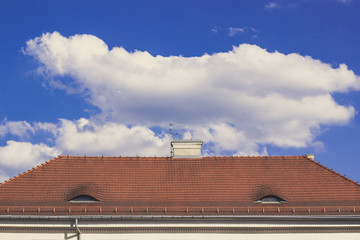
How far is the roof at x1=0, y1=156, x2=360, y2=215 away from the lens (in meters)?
23.0

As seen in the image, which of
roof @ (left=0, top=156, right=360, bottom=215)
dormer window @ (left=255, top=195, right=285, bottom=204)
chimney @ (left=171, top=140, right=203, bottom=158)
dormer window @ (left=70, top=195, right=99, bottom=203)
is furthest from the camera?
chimney @ (left=171, top=140, right=203, bottom=158)

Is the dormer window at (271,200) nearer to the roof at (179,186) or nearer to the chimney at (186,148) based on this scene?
the roof at (179,186)

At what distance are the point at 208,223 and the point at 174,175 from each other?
14.6 feet

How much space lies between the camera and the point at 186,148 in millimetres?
28906

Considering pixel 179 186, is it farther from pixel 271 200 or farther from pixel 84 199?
pixel 84 199

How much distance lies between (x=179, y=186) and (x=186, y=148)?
4.31 metres

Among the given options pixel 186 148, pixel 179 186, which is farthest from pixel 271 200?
pixel 186 148

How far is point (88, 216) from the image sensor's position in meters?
22.1

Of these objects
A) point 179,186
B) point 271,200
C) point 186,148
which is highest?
point 186,148

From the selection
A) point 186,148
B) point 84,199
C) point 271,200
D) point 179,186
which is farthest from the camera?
point 186,148

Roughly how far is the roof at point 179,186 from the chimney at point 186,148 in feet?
2.10

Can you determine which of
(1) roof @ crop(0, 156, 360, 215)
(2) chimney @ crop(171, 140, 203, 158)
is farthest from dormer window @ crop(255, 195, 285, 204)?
(2) chimney @ crop(171, 140, 203, 158)

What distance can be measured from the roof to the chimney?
0.64m

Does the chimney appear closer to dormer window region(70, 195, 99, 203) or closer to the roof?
the roof
